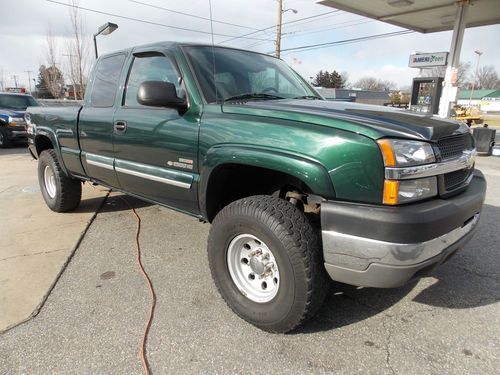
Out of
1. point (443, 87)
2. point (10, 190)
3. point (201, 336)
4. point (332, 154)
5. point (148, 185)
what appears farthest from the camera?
point (443, 87)

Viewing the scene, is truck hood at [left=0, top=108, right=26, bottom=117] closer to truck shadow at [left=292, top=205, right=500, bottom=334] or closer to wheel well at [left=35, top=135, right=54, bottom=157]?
wheel well at [left=35, top=135, right=54, bottom=157]

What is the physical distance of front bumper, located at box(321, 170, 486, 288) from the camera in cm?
196

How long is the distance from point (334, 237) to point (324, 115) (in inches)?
28.2

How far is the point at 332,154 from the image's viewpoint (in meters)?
2.07

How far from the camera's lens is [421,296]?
116 inches

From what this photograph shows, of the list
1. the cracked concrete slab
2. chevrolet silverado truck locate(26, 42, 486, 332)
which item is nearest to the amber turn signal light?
chevrolet silverado truck locate(26, 42, 486, 332)

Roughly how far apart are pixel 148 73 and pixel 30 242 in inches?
88.0

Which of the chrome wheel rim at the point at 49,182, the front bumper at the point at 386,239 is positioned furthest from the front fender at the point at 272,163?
the chrome wheel rim at the point at 49,182

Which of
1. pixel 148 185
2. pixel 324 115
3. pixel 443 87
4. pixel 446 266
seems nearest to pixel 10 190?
pixel 148 185

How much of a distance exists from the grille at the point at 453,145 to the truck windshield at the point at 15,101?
559 inches

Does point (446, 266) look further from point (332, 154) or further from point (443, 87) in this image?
point (443, 87)

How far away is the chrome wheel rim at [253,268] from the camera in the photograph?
252cm

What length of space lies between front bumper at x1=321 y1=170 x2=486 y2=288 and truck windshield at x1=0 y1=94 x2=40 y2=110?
46.2 ft

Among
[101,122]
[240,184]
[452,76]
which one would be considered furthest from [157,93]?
[452,76]
